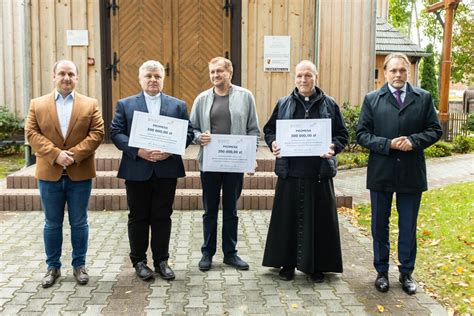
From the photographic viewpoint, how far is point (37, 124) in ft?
15.5

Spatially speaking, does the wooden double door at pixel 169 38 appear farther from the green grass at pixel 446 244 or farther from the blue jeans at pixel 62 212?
the blue jeans at pixel 62 212

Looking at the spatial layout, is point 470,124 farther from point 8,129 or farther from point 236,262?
point 236,262

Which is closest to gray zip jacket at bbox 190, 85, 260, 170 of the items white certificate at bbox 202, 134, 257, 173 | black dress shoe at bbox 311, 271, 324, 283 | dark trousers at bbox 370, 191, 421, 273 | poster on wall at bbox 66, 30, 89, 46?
white certificate at bbox 202, 134, 257, 173

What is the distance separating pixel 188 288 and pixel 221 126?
1553 millimetres

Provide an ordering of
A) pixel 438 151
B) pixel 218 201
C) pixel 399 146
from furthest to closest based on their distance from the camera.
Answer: pixel 438 151 < pixel 218 201 < pixel 399 146

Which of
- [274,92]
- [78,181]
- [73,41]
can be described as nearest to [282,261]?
[78,181]

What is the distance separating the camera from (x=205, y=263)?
530 centimetres

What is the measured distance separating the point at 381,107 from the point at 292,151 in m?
0.88

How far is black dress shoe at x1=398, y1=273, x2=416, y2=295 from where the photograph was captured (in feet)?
15.4

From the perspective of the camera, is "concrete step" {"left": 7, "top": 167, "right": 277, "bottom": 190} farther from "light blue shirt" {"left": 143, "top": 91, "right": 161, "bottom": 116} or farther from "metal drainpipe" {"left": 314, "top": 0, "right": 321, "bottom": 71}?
"light blue shirt" {"left": 143, "top": 91, "right": 161, "bottom": 116}

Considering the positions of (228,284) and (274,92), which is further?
(274,92)

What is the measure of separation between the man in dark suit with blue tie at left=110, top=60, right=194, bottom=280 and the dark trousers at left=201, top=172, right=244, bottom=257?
0.39 metres

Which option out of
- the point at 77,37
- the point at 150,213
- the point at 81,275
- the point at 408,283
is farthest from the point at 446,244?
the point at 77,37

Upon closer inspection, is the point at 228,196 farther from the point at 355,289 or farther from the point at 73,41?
the point at 73,41
